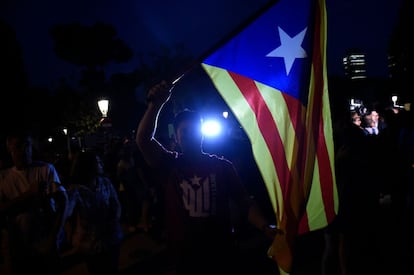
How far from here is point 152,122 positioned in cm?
283

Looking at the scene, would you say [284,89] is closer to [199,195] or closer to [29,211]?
[199,195]

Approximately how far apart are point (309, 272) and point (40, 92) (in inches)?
2135

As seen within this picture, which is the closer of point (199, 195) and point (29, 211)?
point (199, 195)

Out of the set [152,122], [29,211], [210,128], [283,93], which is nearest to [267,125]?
[283,93]

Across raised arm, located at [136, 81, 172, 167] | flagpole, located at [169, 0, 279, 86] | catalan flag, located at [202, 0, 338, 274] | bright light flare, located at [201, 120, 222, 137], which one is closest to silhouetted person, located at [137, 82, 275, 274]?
raised arm, located at [136, 81, 172, 167]

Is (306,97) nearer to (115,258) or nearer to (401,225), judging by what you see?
(115,258)

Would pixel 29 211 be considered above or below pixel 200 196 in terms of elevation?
below

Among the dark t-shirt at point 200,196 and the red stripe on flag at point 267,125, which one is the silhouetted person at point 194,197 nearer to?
the dark t-shirt at point 200,196

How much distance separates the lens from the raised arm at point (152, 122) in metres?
2.76

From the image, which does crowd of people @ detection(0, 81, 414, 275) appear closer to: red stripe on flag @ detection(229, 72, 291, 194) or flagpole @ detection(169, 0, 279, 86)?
flagpole @ detection(169, 0, 279, 86)

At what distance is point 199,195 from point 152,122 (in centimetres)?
65

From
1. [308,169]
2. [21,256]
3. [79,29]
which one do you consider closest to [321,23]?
[308,169]

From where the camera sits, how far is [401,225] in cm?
714

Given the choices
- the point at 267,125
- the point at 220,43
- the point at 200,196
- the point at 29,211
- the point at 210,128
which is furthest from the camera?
the point at 210,128
